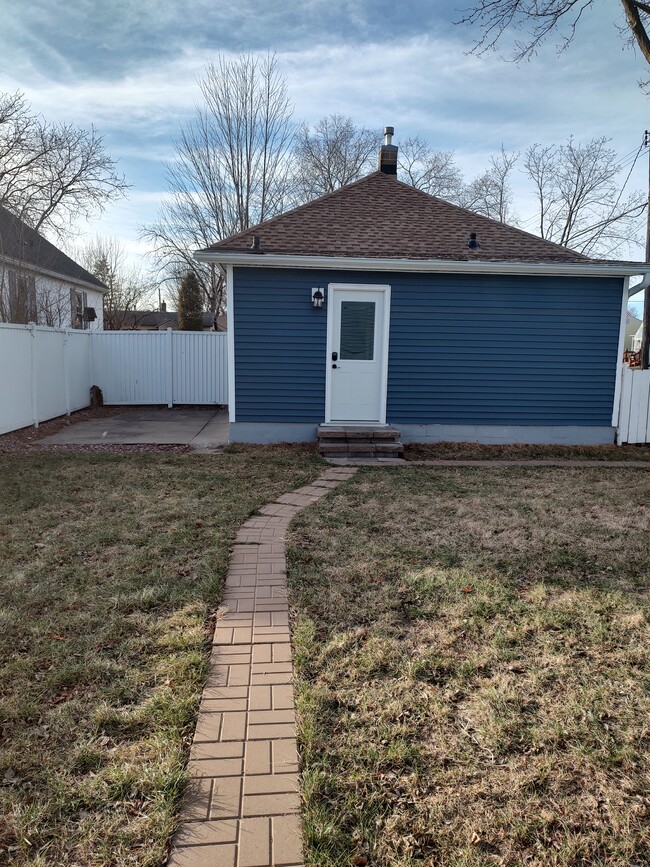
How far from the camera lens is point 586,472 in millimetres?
6914

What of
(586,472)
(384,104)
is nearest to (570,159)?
(384,104)

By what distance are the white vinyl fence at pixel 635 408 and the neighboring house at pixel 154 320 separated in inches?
627

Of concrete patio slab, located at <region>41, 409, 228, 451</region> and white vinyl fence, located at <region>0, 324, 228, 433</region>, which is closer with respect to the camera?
concrete patio slab, located at <region>41, 409, 228, 451</region>

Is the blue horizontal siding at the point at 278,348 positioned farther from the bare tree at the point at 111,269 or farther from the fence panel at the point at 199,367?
the bare tree at the point at 111,269

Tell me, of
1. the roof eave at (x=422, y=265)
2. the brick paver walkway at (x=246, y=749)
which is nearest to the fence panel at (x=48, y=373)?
the roof eave at (x=422, y=265)

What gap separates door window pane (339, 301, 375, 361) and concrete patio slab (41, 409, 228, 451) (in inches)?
94.5

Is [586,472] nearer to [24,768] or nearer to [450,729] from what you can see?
[450,729]

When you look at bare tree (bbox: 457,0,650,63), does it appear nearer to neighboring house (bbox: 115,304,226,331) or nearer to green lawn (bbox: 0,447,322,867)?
green lawn (bbox: 0,447,322,867)

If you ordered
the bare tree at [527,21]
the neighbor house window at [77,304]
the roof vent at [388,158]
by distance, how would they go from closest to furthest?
the bare tree at [527,21], the roof vent at [388,158], the neighbor house window at [77,304]

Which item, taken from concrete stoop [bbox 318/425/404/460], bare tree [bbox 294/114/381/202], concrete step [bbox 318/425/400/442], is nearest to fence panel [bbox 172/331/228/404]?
concrete stoop [bbox 318/425/404/460]

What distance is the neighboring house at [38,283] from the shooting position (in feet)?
39.8

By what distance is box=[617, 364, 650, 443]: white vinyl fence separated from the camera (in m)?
8.48

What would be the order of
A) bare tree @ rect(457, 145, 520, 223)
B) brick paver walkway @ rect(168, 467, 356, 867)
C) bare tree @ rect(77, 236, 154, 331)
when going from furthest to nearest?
bare tree @ rect(457, 145, 520, 223), bare tree @ rect(77, 236, 154, 331), brick paver walkway @ rect(168, 467, 356, 867)

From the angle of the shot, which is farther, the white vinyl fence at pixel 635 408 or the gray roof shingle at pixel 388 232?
the white vinyl fence at pixel 635 408
